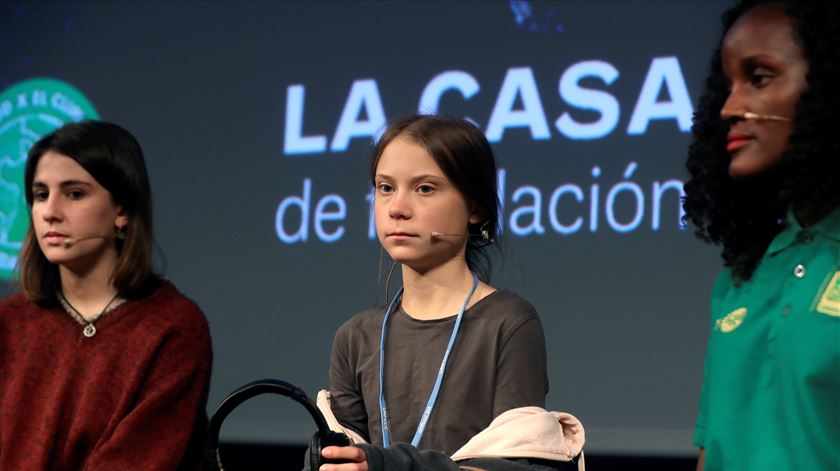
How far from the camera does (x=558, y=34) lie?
3.69 meters

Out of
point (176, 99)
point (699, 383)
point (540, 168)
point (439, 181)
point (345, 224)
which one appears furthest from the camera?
point (176, 99)

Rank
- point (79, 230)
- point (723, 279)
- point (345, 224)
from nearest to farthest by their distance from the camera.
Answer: point (723, 279) → point (79, 230) → point (345, 224)

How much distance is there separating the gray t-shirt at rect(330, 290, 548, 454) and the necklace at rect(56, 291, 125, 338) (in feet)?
2.20

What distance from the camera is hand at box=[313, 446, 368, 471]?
1510 mm

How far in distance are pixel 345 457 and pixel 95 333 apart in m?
1.07

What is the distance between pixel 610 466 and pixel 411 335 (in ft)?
5.34

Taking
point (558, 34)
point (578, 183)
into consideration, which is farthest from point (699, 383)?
point (558, 34)

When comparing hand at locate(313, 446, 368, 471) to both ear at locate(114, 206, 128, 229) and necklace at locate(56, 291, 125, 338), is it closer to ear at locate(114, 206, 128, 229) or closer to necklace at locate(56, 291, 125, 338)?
necklace at locate(56, 291, 125, 338)

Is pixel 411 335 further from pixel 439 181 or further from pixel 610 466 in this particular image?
pixel 610 466

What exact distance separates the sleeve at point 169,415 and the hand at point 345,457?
2.78 feet

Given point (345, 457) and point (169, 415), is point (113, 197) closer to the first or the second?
point (169, 415)

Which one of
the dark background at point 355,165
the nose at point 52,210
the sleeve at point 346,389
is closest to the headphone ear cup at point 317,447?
the sleeve at point 346,389

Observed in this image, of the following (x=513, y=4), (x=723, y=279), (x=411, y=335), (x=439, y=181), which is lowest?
(x=411, y=335)

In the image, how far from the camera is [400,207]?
1.93 m
